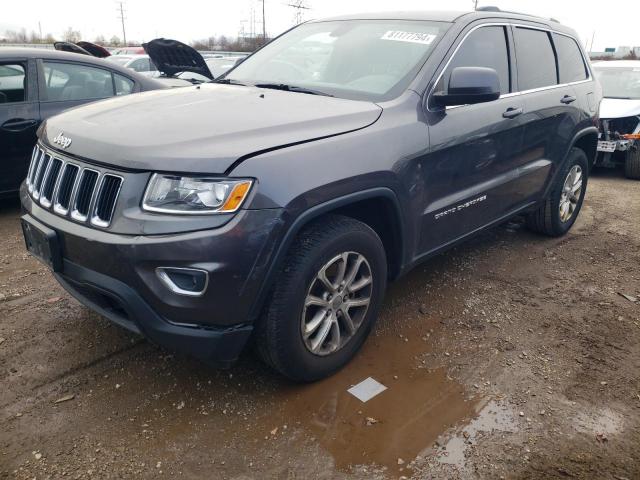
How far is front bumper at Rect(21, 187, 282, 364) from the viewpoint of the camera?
219 centimetres

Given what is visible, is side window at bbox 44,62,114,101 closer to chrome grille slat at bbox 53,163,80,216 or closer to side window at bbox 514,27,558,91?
chrome grille slat at bbox 53,163,80,216

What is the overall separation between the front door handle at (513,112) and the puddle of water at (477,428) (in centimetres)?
192


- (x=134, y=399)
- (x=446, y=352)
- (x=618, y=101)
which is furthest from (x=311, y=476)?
(x=618, y=101)

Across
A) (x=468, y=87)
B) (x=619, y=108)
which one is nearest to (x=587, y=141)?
(x=468, y=87)

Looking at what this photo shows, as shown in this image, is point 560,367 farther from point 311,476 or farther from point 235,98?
point 235,98

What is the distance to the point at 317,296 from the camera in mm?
2713

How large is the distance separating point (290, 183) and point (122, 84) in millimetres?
4255

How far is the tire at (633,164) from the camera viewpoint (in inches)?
304

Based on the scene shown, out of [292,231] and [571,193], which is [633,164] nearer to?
[571,193]

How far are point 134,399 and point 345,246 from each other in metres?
1.28

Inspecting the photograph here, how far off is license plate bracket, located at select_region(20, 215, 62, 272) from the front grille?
10 centimetres

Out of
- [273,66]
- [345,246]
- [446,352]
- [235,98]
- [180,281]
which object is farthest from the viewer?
[273,66]

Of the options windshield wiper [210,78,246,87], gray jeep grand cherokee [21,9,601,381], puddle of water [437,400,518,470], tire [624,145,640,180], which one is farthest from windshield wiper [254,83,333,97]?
tire [624,145,640,180]

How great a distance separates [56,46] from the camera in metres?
8.84
